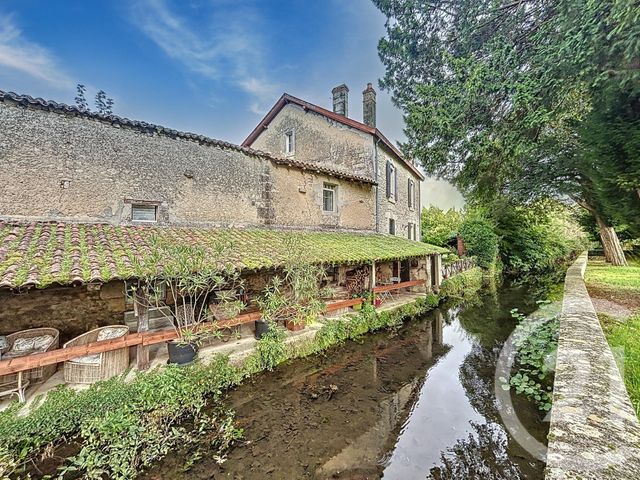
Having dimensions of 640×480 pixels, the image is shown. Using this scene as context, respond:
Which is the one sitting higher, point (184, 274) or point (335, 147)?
point (335, 147)

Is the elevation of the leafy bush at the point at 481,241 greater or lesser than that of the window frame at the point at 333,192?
lesser

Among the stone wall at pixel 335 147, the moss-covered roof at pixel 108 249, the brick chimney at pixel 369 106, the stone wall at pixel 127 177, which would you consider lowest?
the moss-covered roof at pixel 108 249

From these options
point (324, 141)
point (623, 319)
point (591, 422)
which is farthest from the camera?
point (324, 141)

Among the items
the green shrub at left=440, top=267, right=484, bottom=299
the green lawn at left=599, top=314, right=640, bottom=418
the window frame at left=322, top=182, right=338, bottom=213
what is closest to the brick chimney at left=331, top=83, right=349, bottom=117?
the window frame at left=322, top=182, right=338, bottom=213

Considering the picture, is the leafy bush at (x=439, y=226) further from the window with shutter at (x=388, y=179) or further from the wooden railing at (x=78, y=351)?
the wooden railing at (x=78, y=351)

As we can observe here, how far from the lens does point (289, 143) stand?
15.8 m

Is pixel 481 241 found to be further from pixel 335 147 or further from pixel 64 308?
pixel 64 308

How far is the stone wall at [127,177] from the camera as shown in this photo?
6.82m

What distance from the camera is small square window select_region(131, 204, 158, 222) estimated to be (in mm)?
8367

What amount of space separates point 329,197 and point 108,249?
8.93 meters

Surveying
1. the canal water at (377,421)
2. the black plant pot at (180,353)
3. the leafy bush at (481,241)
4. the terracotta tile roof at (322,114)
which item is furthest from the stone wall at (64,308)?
the leafy bush at (481,241)

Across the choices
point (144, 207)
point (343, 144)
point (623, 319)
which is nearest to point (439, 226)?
point (343, 144)

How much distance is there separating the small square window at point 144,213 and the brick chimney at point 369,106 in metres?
11.8

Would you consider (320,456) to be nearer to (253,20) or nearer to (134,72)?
(253,20)
